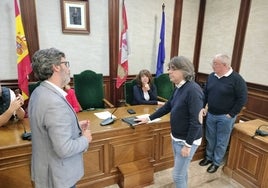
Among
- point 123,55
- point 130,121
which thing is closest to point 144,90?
point 123,55

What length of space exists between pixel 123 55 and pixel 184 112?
2.14 metres

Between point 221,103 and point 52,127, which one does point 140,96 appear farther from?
point 52,127

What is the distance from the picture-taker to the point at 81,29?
3.20 meters

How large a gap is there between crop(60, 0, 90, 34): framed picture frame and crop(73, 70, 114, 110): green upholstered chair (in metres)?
0.80

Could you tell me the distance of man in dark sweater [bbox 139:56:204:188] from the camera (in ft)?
4.58

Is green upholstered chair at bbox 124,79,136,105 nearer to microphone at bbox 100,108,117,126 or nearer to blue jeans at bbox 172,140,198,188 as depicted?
microphone at bbox 100,108,117,126

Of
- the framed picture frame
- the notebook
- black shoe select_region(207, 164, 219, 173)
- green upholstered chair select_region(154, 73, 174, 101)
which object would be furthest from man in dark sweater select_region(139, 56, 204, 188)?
the framed picture frame

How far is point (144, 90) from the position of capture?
289 centimetres

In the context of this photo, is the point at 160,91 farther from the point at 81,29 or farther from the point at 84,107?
the point at 81,29

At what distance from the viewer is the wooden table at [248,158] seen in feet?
6.20

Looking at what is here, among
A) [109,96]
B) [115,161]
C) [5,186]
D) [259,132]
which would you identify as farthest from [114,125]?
[109,96]

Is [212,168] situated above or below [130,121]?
below

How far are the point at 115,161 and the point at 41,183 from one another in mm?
1010

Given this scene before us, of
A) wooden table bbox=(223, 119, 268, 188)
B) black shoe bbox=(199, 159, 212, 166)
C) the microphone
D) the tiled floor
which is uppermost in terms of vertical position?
the microphone
